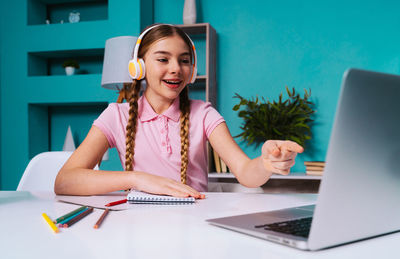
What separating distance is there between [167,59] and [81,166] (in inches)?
19.6

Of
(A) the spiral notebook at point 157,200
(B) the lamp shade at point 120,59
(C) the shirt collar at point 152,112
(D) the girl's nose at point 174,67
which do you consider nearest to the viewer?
(A) the spiral notebook at point 157,200

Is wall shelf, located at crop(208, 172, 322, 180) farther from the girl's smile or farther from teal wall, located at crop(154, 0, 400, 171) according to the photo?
the girl's smile

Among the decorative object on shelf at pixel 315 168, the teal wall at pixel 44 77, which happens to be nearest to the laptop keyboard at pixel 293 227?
the decorative object on shelf at pixel 315 168

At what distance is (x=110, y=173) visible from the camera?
1075 millimetres

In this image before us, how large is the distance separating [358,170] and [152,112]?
106 centimetres

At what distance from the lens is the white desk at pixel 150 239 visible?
50 centimetres

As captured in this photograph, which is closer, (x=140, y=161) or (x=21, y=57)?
(x=140, y=161)

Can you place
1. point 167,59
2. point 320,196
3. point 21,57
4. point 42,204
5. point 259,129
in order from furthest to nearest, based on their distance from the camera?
point 21,57, point 259,129, point 167,59, point 42,204, point 320,196

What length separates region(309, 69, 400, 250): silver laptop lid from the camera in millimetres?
428

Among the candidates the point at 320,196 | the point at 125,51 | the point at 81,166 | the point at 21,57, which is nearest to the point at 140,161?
the point at 81,166

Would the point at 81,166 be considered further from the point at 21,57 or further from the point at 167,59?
the point at 21,57

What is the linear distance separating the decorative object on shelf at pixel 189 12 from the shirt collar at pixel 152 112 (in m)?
1.91

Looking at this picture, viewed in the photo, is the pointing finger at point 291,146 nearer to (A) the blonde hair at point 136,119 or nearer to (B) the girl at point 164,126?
(B) the girl at point 164,126

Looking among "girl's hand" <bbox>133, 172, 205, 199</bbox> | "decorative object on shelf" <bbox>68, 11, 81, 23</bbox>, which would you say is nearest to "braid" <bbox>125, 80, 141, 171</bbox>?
"girl's hand" <bbox>133, 172, 205, 199</bbox>
